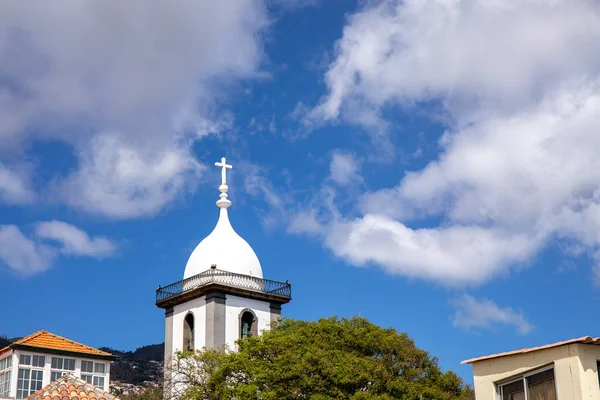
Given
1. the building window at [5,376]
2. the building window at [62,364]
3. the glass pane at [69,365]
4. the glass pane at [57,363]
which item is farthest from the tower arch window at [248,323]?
the building window at [5,376]

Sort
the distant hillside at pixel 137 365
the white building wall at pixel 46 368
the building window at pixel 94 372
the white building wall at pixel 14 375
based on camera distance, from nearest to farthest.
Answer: the white building wall at pixel 14 375 → the white building wall at pixel 46 368 → the building window at pixel 94 372 → the distant hillside at pixel 137 365

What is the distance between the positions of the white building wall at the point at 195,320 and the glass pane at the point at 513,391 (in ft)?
73.3

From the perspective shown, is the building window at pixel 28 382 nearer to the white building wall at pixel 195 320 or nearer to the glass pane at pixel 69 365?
the glass pane at pixel 69 365

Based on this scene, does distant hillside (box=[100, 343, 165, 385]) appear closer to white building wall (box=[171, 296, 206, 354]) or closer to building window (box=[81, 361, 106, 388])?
white building wall (box=[171, 296, 206, 354])

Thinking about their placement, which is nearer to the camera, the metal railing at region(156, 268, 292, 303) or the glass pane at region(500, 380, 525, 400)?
the glass pane at region(500, 380, 525, 400)

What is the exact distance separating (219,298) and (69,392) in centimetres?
1705

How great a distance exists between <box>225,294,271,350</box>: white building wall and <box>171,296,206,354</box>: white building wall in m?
0.98

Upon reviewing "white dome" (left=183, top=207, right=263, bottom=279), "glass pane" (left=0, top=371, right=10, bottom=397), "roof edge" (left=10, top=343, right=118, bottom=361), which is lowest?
"glass pane" (left=0, top=371, right=10, bottom=397)

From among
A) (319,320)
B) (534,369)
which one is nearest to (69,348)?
(319,320)

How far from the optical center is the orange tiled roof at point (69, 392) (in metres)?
22.0

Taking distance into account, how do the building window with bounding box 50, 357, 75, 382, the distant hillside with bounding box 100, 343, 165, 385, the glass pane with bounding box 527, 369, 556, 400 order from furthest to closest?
the distant hillside with bounding box 100, 343, 165, 385, the building window with bounding box 50, 357, 75, 382, the glass pane with bounding box 527, 369, 556, 400

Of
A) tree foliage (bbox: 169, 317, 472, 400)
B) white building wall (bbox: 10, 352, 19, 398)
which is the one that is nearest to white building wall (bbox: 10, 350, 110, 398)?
white building wall (bbox: 10, 352, 19, 398)

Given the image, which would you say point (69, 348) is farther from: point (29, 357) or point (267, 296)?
point (267, 296)

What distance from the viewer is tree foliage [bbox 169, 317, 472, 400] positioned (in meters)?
31.2
